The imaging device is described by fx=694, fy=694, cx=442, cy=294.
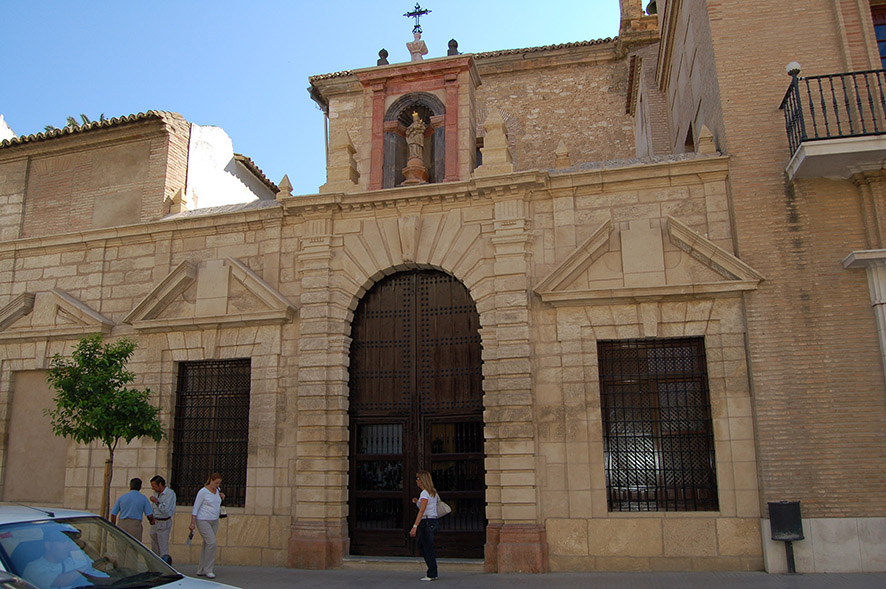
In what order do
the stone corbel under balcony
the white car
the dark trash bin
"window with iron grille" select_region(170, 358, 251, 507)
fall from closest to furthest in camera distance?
the white car < the dark trash bin < the stone corbel under balcony < "window with iron grille" select_region(170, 358, 251, 507)

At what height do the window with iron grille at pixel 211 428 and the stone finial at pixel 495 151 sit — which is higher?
the stone finial at pixel 495 151

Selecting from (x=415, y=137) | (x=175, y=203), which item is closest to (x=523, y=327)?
(x=415, y=137)

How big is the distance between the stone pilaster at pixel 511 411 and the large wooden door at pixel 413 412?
55cm

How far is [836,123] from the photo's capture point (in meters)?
9.05

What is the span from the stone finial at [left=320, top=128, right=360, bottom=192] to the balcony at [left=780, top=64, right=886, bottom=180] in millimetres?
6344

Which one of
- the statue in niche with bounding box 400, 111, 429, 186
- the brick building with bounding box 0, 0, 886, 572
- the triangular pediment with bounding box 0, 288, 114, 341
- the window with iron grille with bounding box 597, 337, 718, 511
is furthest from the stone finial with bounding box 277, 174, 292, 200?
the window with iron grille with bounding box 597, 337, 718, 511

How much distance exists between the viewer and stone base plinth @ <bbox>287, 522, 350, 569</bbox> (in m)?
9.69

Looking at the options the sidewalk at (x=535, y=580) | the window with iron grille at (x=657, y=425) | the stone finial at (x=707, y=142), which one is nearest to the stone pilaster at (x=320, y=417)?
the sidewalk at (x=535, y=580)

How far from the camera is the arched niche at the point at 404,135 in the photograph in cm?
1180

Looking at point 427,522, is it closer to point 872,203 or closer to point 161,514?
point 161,514

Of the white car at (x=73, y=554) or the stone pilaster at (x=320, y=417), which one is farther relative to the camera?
the stone pilaster at (x=320, y=417)

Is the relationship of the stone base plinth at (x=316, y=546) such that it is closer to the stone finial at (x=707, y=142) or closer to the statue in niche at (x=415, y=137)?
the statue in niche at (x=415, y=137)

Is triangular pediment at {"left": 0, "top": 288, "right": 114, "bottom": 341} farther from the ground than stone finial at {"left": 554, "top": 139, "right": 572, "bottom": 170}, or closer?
closer

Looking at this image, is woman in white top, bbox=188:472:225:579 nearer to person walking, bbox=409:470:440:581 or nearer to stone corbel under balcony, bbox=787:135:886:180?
person walking, bbox=409:470:440:581
